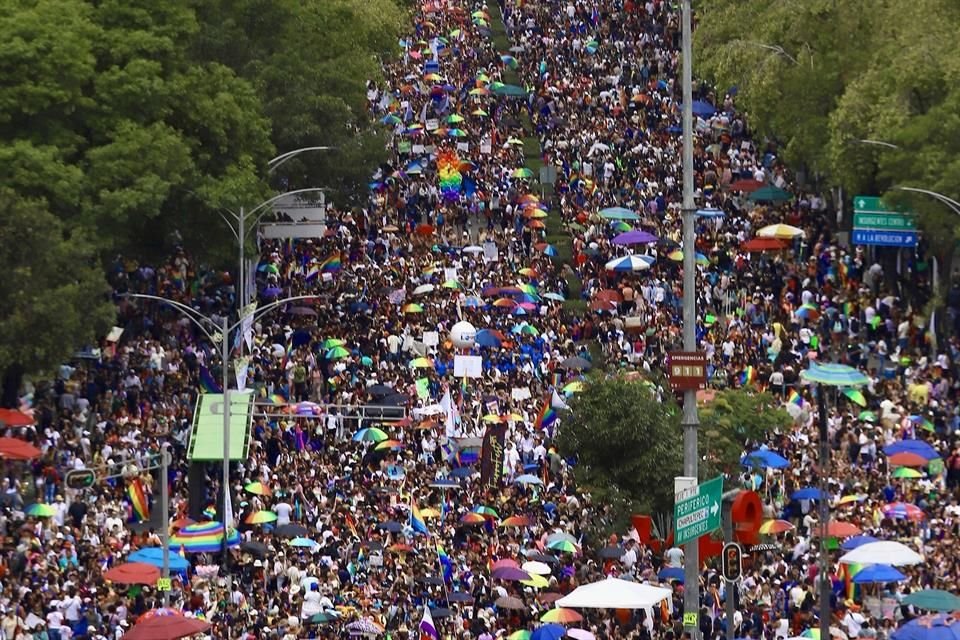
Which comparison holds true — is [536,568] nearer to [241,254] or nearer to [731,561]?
[731,561]

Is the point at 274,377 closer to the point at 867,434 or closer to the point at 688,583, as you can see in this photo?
the point at 867,434

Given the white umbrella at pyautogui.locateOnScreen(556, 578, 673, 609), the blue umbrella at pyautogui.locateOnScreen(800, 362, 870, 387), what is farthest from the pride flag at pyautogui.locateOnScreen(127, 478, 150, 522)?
the blue umbrella at pyautogui.locateOnScreen(800, 362, 870, 387)

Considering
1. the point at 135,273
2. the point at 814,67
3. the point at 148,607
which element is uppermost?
the point at 814,67

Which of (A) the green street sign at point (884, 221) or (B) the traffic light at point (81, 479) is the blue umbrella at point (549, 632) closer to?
(B) the traffic light at point (81, 479)

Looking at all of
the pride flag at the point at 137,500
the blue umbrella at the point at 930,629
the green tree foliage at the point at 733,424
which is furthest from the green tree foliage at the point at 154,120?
the blue umbrella at the point at 930,629

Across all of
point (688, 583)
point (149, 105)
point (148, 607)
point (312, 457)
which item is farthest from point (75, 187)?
point (688, 583)

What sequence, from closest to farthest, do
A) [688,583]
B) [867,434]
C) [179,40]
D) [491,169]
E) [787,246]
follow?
[688,583] → [867,434] → [179,40] → [787,246] → [491,169]

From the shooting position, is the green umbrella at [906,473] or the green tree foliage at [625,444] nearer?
the green tree foliage at [625,444]

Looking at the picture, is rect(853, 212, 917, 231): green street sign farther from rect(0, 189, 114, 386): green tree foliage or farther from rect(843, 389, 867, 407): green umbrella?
rect(0, 189, 114, 386): green tree foliage
